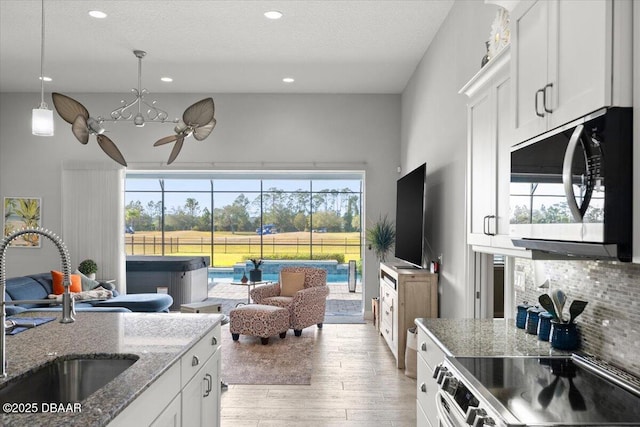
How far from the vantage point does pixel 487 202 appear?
2.45m

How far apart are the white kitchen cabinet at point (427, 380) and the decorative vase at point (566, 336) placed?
1.60 ft

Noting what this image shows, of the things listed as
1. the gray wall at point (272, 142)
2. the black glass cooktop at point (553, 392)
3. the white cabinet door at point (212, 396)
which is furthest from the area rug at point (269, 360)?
the black glass cooktop at point (553, 392)

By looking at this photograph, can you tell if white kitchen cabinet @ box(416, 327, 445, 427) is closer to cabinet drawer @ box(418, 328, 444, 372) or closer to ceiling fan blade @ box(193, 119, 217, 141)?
cabinet drawer @ box(418, 328, 444, 372)

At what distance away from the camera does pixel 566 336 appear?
202 centimetres

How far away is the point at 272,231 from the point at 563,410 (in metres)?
10.5

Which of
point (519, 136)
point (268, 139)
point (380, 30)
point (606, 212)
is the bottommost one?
point (606, 212)

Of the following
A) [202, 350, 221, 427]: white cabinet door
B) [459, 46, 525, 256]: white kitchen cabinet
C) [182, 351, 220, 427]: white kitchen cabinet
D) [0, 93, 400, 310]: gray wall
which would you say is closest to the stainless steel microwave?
[459, 46, 525, 256]: white kitchen cabinet

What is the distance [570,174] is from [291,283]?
5.28 metres

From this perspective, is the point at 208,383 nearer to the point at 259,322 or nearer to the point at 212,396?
the point at 212,396

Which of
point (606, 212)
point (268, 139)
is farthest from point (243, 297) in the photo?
point (606, 212)

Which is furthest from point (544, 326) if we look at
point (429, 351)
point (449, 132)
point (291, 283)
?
point (291, 283)

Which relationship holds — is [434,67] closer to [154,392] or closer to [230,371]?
[230,371]

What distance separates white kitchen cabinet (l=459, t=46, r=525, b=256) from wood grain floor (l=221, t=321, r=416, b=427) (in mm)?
1627

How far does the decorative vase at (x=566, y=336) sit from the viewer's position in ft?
6.61
